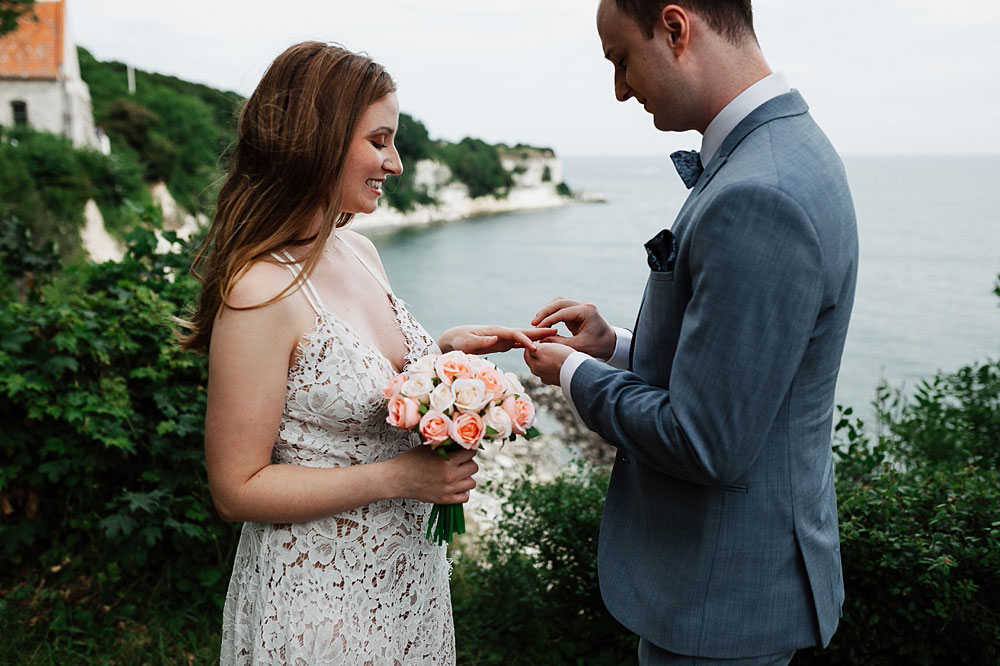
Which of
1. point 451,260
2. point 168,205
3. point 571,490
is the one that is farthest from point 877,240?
point 571,490

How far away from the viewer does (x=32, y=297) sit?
14.2 ft

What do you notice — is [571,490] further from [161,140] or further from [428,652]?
[161,140]

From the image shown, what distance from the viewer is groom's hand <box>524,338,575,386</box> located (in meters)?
1.98

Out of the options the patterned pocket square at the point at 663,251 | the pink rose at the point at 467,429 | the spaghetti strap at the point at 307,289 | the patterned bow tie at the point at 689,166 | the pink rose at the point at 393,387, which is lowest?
the pink rose at the point at 467,429

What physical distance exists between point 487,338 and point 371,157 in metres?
0.76

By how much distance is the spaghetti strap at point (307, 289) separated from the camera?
2004 millimetres

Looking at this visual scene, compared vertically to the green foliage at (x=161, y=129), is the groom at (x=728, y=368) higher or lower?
lower

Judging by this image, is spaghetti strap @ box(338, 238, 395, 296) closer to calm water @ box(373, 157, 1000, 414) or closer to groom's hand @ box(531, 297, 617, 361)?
groom's hand @ box(531, 297, 617, 361)

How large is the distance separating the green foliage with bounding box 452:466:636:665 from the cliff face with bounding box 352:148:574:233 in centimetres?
5648

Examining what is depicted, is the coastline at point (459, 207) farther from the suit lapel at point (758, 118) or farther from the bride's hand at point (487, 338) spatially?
the suit lapel at point (758, 118)

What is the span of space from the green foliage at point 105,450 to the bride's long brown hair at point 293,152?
74.8 inches

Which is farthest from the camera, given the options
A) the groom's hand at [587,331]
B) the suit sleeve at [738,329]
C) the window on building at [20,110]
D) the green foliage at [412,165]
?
the green foliage at [412,165]

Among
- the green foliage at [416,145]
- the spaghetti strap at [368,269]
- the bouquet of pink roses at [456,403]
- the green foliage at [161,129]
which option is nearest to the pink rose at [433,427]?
the bouquet of pink roses at [456,403]

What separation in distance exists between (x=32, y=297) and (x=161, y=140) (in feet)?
147
